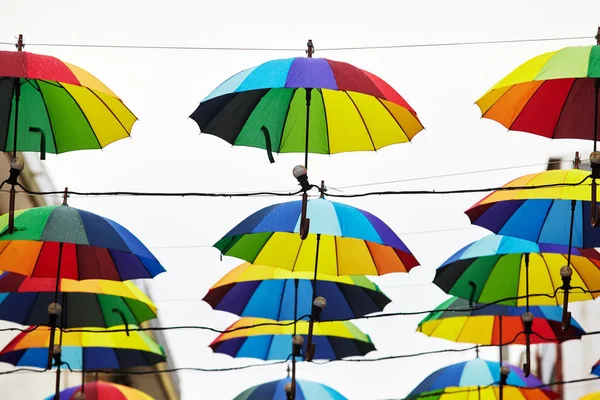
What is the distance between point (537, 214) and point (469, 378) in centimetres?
250

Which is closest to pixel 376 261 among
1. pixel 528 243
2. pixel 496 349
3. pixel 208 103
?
pixel 528 243

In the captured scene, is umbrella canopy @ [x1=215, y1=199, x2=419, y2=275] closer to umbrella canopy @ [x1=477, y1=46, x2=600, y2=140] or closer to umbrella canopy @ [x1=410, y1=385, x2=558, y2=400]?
umbrella canopy @ [x1=477, y1=46, x2=600, y2=140]

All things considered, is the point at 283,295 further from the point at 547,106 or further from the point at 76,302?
the point at 547,106

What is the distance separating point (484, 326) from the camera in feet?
34.1

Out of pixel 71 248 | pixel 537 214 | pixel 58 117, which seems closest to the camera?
pixel 58 117

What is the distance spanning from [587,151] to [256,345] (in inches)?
258

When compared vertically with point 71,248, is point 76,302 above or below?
below

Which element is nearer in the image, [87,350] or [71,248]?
[71,248]

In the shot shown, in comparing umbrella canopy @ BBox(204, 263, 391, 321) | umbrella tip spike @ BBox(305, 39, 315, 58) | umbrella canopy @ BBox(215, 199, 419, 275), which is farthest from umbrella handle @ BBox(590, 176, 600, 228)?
umbrella canopy @ BBox(204, 263, 391, 321)

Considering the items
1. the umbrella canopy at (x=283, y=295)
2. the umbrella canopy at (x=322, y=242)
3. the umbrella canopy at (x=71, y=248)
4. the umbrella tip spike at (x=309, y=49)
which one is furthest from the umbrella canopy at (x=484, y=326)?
the umbrella tip spike at (x=309, y=49)

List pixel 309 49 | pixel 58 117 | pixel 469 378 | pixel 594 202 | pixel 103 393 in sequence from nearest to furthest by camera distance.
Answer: pixel 594 202
pixel 309 49
pixel 58 117
pixel 103 393
pixel 469 378

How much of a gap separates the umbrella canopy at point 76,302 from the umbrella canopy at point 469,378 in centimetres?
273

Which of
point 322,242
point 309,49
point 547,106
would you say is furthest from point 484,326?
point 309,49

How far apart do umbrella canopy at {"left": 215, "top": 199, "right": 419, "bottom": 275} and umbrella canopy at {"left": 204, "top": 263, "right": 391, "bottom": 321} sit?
671 mm
